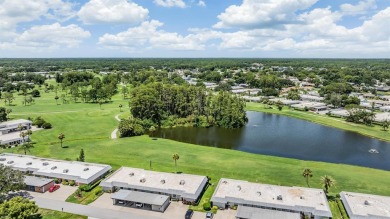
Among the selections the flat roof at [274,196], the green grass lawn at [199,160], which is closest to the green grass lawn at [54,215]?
the green grass lawn at [199,160]

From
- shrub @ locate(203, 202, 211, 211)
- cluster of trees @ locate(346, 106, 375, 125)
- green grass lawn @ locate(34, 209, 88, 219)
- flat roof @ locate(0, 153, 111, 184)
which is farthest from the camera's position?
cluster of trees @ locate(346, 106, 375, 125)

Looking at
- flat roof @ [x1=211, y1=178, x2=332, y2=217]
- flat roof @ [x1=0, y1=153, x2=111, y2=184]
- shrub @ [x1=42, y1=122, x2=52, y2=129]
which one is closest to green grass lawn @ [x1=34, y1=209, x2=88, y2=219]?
flat roof @ [x1=0, y1=153, x2=111, y2=184]

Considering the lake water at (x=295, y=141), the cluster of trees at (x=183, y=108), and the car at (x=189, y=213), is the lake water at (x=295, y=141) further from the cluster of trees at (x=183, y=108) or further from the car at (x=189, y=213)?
the car at (x=189, y=213)

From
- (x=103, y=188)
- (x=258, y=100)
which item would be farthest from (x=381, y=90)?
(x=103, y=188)

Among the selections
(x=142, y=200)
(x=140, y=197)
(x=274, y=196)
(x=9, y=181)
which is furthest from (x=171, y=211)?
(x=9, y=181)

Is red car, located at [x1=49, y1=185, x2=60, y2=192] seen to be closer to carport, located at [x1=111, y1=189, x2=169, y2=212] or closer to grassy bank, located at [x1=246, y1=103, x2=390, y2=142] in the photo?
carport, located at [x1=111, y1=189, x2=169, y2=212]

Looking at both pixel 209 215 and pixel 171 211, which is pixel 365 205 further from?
pixel 171 211

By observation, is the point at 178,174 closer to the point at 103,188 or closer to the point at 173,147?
the point at 103,188
